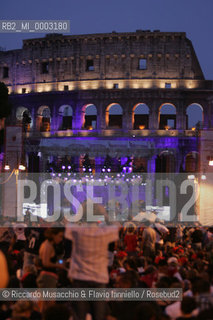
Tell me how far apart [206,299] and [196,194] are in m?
23.9

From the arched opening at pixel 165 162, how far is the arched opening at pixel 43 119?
13.7 m

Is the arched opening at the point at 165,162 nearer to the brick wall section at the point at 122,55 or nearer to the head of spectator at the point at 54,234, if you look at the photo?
the brick wall section at the point at 122,55

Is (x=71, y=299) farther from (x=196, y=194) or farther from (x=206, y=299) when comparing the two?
(x=196, y=194)

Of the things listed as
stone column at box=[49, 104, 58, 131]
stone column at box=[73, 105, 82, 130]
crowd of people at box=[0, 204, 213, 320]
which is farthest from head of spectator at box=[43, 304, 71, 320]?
stone column at box=[49, 104, 58, 131]

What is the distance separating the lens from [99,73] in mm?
45844

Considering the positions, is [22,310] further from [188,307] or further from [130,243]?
[130,243]

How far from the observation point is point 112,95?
1753 inches

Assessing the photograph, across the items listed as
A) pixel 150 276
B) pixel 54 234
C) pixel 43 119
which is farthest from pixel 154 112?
pixel 54 234

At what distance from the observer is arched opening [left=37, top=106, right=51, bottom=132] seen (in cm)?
4750

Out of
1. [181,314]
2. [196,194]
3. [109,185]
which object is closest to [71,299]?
[181,314]

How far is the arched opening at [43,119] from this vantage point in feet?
156

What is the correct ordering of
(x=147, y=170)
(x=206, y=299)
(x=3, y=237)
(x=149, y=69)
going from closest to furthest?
(x=206, y=299)
(x=3, y=237)
(x=147, y=170)
(x=149, y=69)

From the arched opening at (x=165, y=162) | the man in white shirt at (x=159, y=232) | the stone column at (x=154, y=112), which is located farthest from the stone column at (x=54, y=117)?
the man in white shirt at (x=159, y=232)

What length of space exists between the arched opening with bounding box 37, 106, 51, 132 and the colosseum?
16 centimetres
